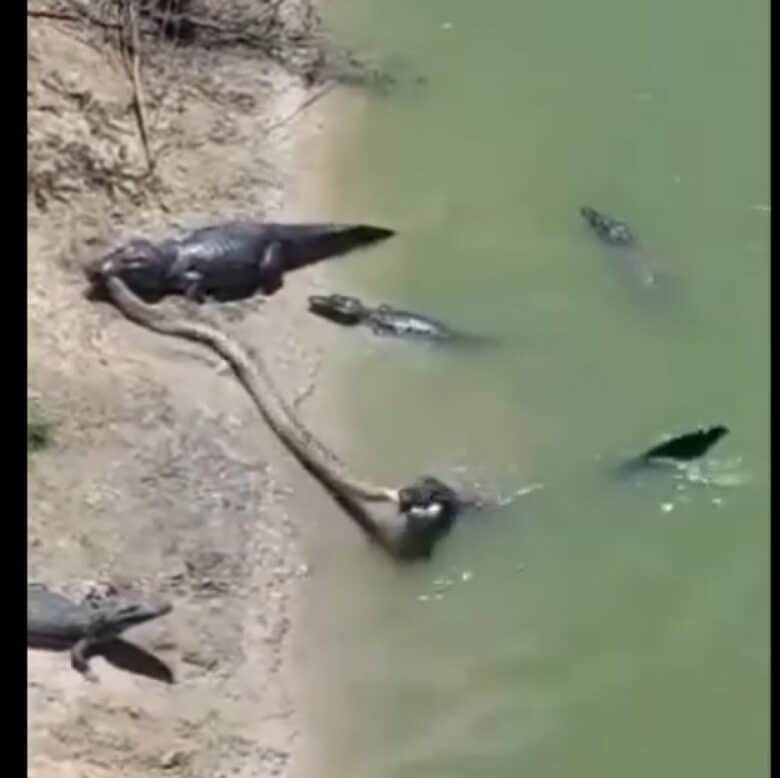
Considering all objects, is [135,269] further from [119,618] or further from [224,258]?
[119,618]

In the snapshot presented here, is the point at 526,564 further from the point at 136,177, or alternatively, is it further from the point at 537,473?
the point at 136,177

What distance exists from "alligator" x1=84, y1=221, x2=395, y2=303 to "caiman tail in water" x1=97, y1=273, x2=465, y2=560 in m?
0.08

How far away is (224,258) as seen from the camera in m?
8.65

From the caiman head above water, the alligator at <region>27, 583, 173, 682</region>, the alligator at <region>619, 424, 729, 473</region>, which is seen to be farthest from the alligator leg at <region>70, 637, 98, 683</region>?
the caiman head above water

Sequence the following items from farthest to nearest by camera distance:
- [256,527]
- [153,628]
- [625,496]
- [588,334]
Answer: [588,334] → [625,496] → [256,527] → [153,628]

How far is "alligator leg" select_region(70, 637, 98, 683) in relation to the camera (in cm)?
702

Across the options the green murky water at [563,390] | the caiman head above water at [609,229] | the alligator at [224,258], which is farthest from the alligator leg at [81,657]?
the caiman head above water at [609,229]

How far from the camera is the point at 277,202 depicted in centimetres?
928

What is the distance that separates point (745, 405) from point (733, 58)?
105 inches

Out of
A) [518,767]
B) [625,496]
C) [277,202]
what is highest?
[277,202]

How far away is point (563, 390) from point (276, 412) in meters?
1.38

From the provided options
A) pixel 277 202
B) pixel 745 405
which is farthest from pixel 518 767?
pixel 277 202

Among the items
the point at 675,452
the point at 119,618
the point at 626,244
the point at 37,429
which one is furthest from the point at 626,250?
the point at 119,618

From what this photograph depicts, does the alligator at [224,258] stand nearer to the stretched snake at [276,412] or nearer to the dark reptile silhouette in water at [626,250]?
the stretched snake at [276,412]
